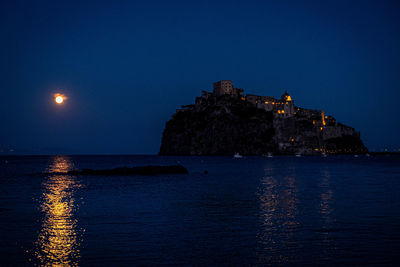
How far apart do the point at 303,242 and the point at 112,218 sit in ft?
36.9

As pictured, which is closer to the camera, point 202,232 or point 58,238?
point 58,238

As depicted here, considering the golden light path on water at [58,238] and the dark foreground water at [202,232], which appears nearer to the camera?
the golden light path on water at [58,238]

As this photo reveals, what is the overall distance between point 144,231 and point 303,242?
7320mm

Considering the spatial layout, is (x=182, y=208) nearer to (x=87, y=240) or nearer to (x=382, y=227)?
(x=87, y=240)

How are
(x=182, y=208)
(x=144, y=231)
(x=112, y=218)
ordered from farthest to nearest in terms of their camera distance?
(x=182, y=208) → (x=112, y=218) → (x=144, y=231)

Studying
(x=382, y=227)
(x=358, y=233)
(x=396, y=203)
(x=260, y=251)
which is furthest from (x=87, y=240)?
(x=396, y=203)

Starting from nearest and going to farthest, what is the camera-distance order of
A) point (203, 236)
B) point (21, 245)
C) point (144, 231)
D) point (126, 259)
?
point (126, 259), point (21, 245), point (203, 236), point (144, 231)

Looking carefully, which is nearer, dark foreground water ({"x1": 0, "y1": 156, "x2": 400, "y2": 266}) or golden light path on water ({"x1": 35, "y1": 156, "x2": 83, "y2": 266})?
golden light path on water ({"x1": 35, "y1": 156, "x2": 83, "y2": 266})

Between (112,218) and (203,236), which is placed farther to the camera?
(112,218)

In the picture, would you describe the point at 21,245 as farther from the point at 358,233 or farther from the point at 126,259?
the point at 358,233

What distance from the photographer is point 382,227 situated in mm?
17797

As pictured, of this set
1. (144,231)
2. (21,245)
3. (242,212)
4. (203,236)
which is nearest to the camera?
(21,245)

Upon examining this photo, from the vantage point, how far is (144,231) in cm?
1742

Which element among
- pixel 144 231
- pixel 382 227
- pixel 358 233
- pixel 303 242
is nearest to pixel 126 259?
pixel 144 231
